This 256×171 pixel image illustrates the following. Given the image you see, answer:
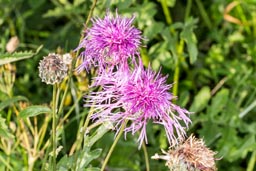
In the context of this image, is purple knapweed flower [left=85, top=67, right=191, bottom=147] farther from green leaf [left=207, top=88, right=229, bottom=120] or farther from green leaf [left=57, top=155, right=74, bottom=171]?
green leaf [left=207, top=88, right=229, bottom=120]

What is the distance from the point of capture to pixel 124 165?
1836 mm

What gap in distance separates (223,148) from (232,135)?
0.05 metres

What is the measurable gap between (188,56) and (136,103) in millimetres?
994

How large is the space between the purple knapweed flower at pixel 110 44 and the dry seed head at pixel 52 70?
0.05 meters

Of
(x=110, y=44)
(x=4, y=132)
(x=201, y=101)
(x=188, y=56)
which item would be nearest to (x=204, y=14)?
(x=188, y=56)

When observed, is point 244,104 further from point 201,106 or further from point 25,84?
point 25,84

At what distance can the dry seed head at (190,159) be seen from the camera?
3.92ft

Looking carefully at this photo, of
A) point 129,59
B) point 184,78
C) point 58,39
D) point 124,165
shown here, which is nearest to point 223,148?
point 124,165

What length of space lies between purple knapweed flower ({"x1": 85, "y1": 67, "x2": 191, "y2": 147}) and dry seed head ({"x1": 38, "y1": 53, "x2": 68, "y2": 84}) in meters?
0.11

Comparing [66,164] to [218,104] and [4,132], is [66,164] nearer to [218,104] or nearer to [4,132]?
[4,132]

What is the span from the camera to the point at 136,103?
1.18 metres

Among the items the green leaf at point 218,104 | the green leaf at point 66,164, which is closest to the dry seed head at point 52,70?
the green leaf at point 66,164

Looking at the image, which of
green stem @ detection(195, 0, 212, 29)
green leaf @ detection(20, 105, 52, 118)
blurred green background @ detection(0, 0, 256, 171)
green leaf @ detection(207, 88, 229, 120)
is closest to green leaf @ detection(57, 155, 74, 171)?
green leaf @ detection(20, 105, 52, 118)

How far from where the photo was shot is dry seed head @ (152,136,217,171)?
3.92 feet
